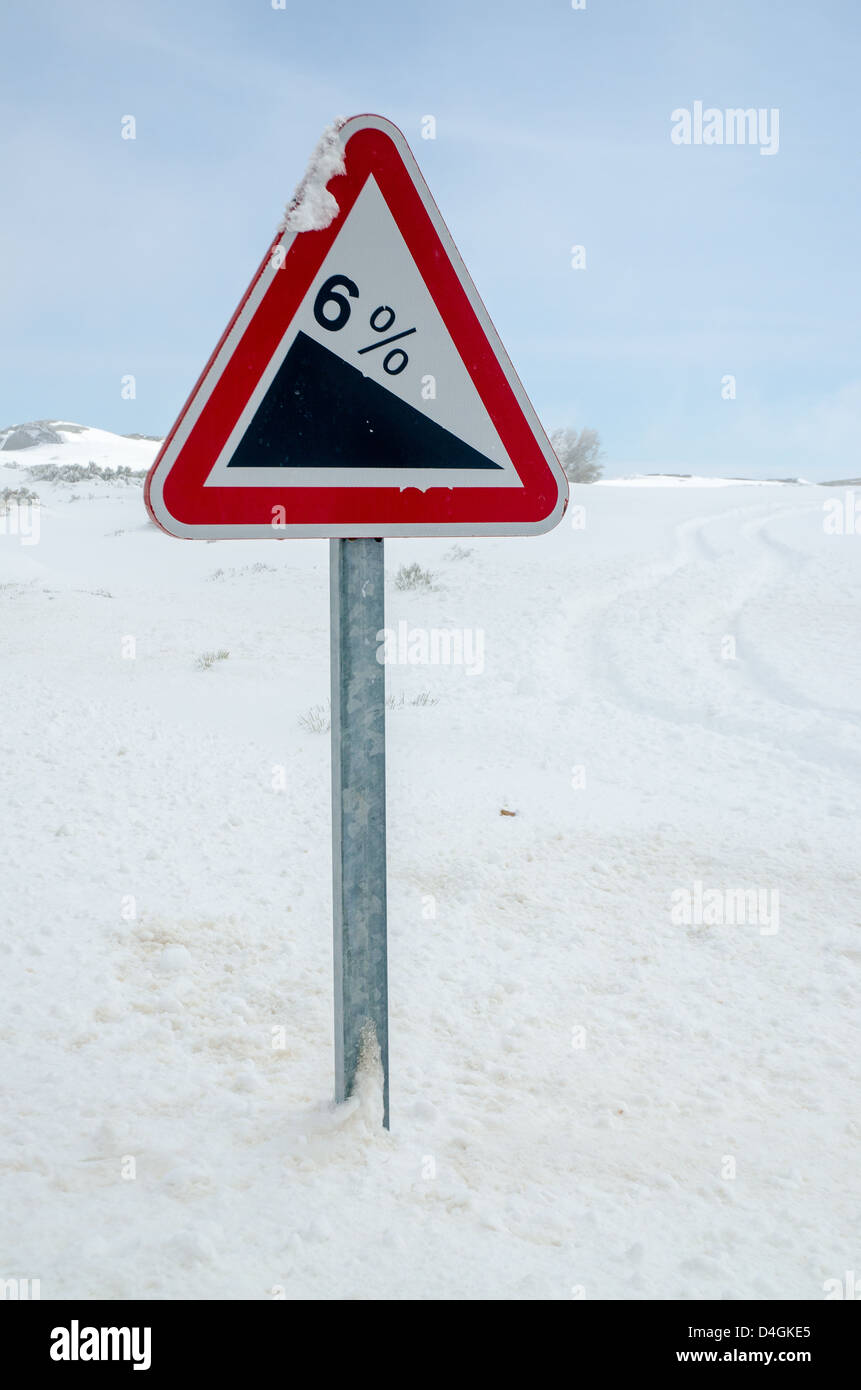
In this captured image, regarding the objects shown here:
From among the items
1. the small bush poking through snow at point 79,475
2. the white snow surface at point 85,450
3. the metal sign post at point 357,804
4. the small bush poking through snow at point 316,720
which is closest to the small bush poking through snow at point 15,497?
the small bush poking through snow at point 79,475

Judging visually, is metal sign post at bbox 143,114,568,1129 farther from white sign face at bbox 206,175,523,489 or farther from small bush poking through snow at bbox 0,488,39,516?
small bush poking through snow at bbox 0,488,39,516

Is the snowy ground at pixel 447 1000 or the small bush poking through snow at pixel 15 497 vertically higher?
the small bush poking through snow at pixel 15 497

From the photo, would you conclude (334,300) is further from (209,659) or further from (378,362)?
(209,659)

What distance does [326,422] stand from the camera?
1.71m

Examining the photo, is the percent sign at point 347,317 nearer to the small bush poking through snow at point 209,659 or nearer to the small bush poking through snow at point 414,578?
the small bush poking through snow at point 209,659

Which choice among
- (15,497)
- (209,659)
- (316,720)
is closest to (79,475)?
(15,497)

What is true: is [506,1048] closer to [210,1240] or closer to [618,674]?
[210,1240]

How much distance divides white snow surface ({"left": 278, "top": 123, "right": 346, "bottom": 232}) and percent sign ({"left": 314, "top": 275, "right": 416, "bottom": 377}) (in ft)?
0.35

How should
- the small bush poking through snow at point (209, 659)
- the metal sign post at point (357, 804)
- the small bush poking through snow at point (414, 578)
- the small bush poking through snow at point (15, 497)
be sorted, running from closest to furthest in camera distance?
the metal sign post at point (357, 804), the small bush poking through snow at point (209, 659), the small bush poking through snow at point (414, 578), the small bush poking through snow at point (15, 497)

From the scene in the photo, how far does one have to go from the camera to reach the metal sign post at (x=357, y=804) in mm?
1789

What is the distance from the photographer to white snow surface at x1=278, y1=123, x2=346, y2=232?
1.67 metres

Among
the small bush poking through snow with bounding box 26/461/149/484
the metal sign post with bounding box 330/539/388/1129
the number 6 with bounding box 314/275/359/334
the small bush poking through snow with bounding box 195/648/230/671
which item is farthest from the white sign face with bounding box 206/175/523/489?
the small bush poking through snow with bounding box 26/461/149/484

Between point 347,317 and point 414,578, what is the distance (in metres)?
10.8
